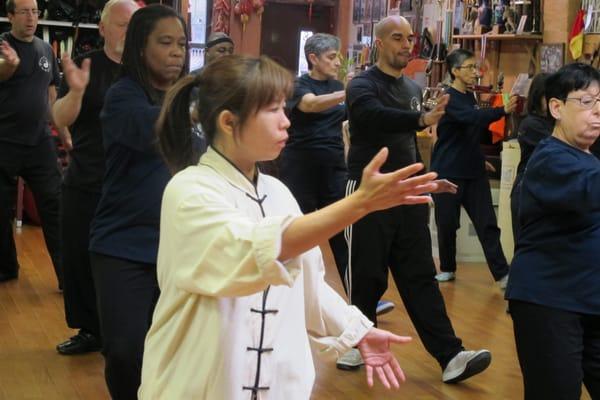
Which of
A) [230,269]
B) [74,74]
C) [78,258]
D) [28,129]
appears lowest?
[78,258]

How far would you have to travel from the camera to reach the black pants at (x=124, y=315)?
3.20 m

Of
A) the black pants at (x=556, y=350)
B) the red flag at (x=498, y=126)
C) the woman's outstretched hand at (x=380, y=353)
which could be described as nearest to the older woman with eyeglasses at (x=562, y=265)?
the black pants at (x=556, y=350)

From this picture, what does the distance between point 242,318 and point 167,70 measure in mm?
1427

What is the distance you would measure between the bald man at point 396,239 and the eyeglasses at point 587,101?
125cm

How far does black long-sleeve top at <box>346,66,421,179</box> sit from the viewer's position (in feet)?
14.6

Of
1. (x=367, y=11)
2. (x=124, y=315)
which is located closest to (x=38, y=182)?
(x=124, y=315)

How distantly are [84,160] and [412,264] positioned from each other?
61.7 inches

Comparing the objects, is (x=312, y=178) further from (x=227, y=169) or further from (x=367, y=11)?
(x=367, y=11)

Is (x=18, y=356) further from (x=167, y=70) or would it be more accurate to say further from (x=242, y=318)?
(x=242, y=318)

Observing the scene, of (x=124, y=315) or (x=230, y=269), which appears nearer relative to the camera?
(x=230, y=269)

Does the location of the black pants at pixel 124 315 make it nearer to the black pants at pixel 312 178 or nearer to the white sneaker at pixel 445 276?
the black pants at pixel 312 178

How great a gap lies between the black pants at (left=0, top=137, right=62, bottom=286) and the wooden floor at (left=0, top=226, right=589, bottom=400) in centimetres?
34

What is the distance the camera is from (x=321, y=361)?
4.93m

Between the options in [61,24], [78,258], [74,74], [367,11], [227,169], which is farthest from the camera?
[367,11]
